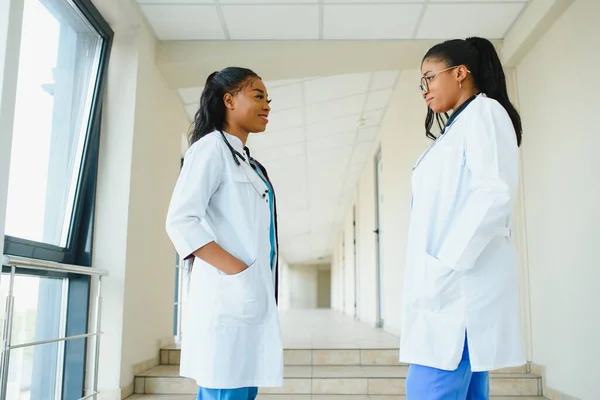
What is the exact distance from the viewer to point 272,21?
3889 mm

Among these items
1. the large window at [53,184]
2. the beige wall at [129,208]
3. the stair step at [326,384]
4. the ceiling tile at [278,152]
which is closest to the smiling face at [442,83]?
the large window at [53,184]

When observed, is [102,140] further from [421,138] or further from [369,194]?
[369,194]

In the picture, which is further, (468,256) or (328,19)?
(328,19)

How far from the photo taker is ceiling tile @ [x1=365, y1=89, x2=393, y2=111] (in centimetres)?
630

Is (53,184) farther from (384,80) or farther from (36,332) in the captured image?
(384,80)

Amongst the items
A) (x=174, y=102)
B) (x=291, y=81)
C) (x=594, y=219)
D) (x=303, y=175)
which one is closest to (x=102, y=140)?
(x=174, y=102)

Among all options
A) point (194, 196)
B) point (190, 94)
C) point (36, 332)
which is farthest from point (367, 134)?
point (194, 196)

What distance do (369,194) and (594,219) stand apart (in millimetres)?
5825

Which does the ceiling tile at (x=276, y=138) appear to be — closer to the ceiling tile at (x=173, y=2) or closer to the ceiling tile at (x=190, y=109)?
the ceiling tile at (x=190, y=109)

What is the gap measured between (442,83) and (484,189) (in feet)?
1.13

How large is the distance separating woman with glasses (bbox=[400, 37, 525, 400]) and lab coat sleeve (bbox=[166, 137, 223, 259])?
520mm

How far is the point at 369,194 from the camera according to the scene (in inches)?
346

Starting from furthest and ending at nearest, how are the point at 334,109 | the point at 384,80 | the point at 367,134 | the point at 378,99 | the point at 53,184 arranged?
the point at 367,134
the point at 378,99
the point at 334,109
the point at 384,80
the point at 53,184

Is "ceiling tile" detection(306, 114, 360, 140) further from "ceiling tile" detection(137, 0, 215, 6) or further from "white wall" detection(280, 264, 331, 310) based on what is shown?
"white wall" detection(280, 264, 331, 310)
